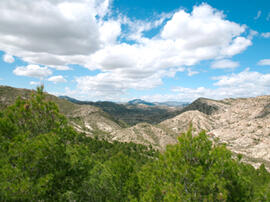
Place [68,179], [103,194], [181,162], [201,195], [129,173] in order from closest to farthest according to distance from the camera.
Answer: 1. [201,195]
2. [181,162]
3. [68,179]
4. [103,194]
5. [129,173]

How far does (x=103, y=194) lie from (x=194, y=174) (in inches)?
513

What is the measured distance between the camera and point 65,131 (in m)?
14.3

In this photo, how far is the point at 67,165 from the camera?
1386 cm

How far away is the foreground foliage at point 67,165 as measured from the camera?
35.6ft

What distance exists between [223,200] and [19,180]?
1315 cm

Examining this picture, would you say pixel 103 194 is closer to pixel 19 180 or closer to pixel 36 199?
pixel 36 199

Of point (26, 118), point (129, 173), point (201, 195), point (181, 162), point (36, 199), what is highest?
point (26, 118)

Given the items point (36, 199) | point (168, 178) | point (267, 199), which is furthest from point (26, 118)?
point (267, 199)

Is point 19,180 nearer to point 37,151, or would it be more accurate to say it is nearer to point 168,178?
point 37,151

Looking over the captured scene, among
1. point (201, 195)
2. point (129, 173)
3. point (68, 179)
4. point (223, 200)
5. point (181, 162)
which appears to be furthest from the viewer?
point (129, 173)

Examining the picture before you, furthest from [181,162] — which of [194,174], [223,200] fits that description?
[223,200]

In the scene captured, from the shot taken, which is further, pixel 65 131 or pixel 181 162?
pixel 65 131

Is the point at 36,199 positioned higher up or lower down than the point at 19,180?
lower down

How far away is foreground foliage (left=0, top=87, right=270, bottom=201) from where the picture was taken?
1086 cm
